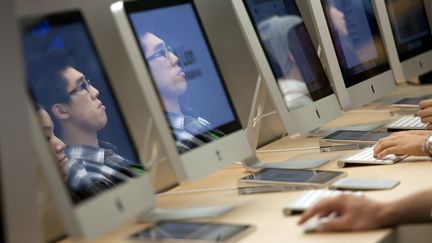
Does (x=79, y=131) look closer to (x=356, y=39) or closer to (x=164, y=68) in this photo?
(x=164, y=68)

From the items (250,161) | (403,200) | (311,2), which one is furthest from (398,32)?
(403,200)

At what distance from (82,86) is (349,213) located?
2.18 feet

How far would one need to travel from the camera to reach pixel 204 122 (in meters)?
2.28

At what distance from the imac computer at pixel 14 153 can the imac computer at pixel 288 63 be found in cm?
102

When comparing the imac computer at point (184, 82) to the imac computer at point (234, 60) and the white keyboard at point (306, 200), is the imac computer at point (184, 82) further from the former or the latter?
the imac computer at point (234, 60)

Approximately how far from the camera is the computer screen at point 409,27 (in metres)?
3.72

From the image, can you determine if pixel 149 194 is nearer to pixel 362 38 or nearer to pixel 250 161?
pixel 250 161

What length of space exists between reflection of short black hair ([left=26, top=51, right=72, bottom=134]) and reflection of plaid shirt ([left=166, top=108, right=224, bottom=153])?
305 mm

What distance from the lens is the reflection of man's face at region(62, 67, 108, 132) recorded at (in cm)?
194

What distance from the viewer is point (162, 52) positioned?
7.24 feet

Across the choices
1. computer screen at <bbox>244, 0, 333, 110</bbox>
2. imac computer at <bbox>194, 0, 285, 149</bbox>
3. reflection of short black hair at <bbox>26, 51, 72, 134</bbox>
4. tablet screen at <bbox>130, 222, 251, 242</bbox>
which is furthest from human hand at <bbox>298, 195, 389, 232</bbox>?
imac computer at <bbox>194, 0, 285, 149</bbox>

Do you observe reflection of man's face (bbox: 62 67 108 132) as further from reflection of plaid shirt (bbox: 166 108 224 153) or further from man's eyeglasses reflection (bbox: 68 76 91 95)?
reflection of plaid shirt (bbox: 166 108 224 153)

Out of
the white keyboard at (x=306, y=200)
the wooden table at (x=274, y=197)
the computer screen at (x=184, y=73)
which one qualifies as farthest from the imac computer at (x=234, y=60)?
the white keyboard at (x=306, y=200)

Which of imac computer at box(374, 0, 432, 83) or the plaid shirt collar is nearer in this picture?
the plaid shirt collar
